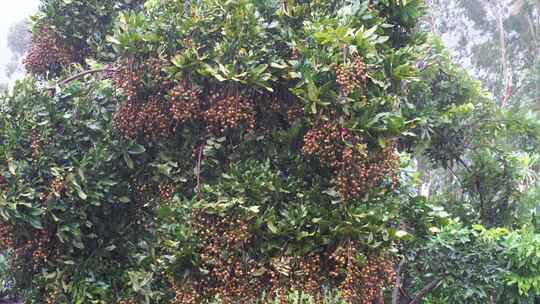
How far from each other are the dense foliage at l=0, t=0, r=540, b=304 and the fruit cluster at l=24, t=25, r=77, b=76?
22 mm

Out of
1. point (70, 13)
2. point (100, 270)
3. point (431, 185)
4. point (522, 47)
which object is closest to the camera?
point (100, 270)

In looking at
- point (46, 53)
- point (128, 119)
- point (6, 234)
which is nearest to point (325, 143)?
point (128, 119)

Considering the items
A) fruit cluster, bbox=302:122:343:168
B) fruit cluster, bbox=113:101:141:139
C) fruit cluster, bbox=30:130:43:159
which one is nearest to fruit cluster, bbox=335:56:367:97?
fruit cluster, bbox=302:122:343:168

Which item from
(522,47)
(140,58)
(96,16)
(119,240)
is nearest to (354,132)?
(140,58)

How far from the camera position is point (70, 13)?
13.1ft

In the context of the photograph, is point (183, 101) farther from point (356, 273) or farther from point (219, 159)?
point (356, 273)

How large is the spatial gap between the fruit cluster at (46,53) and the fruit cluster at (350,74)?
2253mm

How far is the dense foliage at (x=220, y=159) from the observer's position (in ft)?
8.70

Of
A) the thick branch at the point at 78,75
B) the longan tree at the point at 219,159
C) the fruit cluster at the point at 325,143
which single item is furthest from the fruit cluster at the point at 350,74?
the thick branch at the point at 78,75

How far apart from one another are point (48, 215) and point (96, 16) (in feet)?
5.40

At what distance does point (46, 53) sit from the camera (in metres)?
4.01

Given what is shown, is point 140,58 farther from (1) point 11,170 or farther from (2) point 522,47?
(2) point 522,47

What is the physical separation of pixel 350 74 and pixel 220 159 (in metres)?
0.87

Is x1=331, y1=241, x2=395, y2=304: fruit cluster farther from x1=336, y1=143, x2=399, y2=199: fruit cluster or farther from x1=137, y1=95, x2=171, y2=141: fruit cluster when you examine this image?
x1=137, y1=95, x2=171, y2=141: fruit cluster
